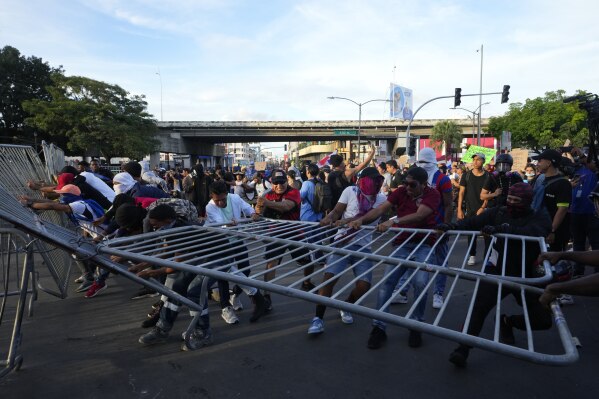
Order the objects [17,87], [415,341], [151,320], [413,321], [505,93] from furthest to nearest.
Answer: [17,87] < [505,93] < [151,320] < [415,341] < [413,321]

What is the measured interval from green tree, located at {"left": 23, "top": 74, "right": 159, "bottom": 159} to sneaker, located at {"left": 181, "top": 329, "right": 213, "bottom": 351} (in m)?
39.0

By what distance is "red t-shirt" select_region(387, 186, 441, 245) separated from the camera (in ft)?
13.4

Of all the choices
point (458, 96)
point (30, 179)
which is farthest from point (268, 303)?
point (458, 96)

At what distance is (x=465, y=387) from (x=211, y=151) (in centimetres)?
7819

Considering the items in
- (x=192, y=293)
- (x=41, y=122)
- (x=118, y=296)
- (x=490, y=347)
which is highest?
(x=41, y=122)

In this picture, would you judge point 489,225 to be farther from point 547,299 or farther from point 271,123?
point 271,123

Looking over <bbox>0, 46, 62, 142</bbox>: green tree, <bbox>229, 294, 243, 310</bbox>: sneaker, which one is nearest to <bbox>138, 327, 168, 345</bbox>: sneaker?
<bbox>229, 294, 243, 310</bbox>: sneaker

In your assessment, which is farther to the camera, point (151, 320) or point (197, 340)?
point (151, 320)

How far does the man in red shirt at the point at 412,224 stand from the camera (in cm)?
397

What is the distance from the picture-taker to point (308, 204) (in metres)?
5.88

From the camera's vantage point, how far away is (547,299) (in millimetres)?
2176

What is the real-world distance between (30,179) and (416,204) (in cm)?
524

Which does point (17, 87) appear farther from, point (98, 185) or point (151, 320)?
point (151, 320)

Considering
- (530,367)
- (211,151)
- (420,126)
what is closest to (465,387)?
(530,367)
